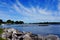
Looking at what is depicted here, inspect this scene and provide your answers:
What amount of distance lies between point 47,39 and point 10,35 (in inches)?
119

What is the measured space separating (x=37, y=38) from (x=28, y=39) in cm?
139

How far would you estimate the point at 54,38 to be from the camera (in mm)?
12070

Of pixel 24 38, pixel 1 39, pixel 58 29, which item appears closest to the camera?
pixel 1 39

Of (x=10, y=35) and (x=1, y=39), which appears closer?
(x=1, y=39)

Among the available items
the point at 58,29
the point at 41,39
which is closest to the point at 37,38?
the point at 41,39

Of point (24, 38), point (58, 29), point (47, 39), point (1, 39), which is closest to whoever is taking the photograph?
point (1, 39)

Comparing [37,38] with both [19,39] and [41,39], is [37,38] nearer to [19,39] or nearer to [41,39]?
[41,39]

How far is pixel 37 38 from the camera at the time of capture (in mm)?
11906

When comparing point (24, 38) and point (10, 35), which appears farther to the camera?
point (10, 35)

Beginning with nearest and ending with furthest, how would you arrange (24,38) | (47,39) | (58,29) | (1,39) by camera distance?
(1,39) → (24,38) → (47,39) → (58,29)

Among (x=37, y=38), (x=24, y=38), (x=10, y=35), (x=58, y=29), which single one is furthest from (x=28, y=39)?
(x=58, y=29)

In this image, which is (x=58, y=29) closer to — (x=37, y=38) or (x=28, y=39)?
(x=37, y=38)

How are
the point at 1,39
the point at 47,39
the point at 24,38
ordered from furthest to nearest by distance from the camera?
the point at 47,39 → the point at 24,38 → the point at 1,39

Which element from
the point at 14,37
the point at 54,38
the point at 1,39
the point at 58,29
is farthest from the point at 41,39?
the point at 58,29
